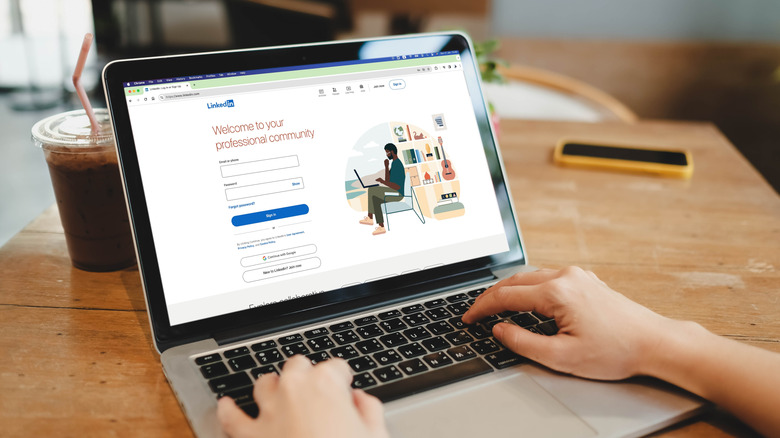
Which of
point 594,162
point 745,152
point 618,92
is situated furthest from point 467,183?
point 745,152

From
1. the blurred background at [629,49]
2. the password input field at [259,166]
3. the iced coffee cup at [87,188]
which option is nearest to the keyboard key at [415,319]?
the password input field at [259,166]

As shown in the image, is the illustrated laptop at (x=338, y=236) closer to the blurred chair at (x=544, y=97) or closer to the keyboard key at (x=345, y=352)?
Answer: the keyboard key at (x=345, y=352)

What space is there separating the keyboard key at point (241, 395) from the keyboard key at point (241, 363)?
33 millimetres

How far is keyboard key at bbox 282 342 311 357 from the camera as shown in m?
0.59

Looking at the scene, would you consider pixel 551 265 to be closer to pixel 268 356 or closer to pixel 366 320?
pixel 366 320

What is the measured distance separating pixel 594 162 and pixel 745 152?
1778mm

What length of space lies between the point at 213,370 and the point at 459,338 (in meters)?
0.24

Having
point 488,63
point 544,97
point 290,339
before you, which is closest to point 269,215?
point 290,339

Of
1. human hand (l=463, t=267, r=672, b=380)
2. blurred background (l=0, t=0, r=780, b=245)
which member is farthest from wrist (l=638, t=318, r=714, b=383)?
blurred background (l=0, t=0, r=780, b=245)

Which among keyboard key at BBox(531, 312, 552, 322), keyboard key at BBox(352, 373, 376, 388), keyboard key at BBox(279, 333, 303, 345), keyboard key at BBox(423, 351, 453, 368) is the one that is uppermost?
keyboard key at BBox(279, 333, 303, 345)

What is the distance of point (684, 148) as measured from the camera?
1304 millimetres

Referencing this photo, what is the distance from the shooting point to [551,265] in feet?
2.75

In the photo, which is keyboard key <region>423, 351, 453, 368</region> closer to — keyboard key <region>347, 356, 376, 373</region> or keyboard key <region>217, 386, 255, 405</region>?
keyboard key <region>347, 356, 376, 373</region>

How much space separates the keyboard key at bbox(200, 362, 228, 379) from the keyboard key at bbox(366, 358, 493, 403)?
135mm
